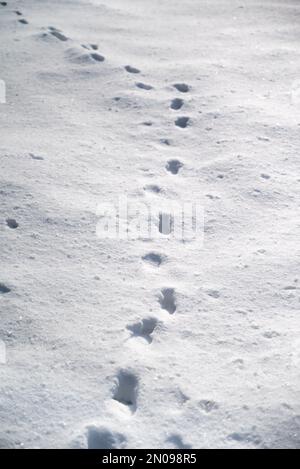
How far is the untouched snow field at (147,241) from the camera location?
6.24 feet

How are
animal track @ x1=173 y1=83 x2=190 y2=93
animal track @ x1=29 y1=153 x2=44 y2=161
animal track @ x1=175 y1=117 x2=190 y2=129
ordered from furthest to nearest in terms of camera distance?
1. animal track @ x1=173 y1=83 x2=190 y2=93
2. animal track @ x1=175 y1=117 x2=190 y2=129
3. animal track @ x1=29 y1=153 x2=44 y2=161

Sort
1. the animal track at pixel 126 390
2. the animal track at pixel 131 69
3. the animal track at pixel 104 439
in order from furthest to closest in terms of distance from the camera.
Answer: the animal track at pixel 131 69
the animal track at pixel 126 390
the animal track at pixel 104 439

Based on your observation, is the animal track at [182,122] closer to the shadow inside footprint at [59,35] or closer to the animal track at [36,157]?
the animal track at [36,157]

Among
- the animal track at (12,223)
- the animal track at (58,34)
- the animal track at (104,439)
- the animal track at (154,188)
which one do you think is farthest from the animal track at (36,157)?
the animal track at (104,439)

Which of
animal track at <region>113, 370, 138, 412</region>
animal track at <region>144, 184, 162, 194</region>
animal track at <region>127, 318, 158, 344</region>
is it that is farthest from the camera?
animal track at <region>144, 184, 162, 194</region>

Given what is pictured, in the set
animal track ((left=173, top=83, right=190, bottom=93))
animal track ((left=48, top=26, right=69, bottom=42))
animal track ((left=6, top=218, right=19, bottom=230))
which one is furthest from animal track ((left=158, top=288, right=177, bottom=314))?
animal track ((left=48, top=26, right=69, bottom=42))

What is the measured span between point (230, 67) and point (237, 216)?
1590mm

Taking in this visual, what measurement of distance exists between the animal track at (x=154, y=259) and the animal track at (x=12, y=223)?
0.66m

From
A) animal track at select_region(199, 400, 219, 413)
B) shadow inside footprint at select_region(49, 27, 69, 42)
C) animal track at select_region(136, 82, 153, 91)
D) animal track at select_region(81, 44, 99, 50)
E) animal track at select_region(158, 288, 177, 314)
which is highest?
shadow inside footprint at select_region(49, 27, 69, 42)

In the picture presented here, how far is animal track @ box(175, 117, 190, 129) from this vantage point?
3260mm

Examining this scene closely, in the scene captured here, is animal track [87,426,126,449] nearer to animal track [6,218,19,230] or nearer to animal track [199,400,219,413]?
animal track [199,400,219,413]

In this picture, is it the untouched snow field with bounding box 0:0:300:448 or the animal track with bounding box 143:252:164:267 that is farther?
the animal track with bounding box 143:252:164:267

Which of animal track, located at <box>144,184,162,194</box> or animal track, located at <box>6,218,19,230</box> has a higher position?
animal track, located at <box>144,184,162,194</box>

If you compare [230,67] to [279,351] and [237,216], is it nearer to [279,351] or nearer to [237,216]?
[237,216]
